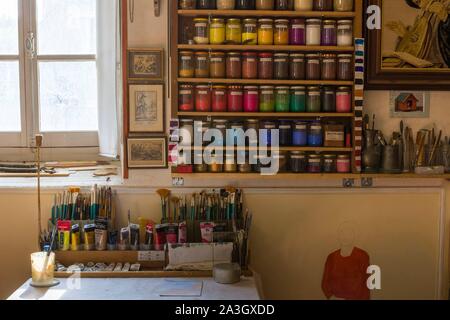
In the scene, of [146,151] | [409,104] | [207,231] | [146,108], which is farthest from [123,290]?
[409,104]

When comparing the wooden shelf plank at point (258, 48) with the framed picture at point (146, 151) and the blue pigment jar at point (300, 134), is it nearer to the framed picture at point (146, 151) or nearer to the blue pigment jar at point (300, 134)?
the blue pigment jar at point (300, 134)

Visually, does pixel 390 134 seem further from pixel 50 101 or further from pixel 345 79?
pixel 50 101

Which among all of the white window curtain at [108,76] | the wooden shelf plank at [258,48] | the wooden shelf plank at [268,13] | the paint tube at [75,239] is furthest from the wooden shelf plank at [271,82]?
the paint tube at [75,239]

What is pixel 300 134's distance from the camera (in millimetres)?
2793

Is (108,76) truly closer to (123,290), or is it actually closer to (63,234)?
(63,234)

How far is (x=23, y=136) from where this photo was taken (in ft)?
10.7

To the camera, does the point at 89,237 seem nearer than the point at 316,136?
Yes

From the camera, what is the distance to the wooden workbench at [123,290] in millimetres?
2285

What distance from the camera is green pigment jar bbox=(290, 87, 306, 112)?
2773 mm

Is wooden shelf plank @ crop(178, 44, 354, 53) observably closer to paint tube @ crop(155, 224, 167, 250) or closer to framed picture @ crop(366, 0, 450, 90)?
framed picture @ crop(366, 0, 450, 90)

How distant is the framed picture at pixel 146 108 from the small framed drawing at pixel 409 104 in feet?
3.64

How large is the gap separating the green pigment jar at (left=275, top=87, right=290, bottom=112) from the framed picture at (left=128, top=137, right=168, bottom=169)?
56cm

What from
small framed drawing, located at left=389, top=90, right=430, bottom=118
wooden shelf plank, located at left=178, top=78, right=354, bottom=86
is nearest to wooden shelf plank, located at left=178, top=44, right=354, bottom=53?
wooden shelf plank, located at left=178, top=78, right=354, bottom=86

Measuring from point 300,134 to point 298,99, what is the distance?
16cm
